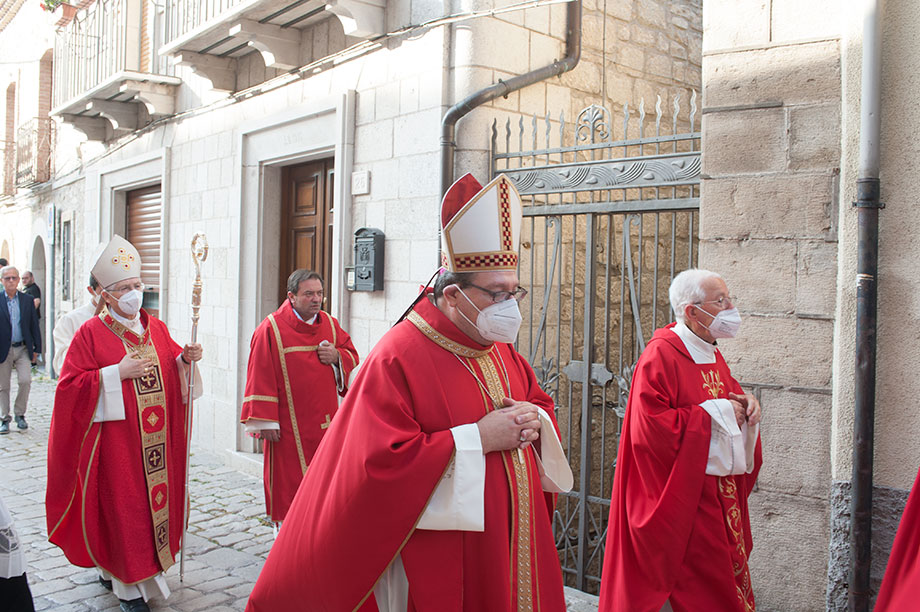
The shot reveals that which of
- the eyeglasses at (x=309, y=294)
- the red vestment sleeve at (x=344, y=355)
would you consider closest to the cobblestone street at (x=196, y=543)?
the red vestment sleeve at (x=344, y=355)

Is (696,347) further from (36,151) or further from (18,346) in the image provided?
(36,151)

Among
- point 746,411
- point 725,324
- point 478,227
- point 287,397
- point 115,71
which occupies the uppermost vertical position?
point 115,71

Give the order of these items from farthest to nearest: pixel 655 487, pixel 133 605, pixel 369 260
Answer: pixel 369 260, pixel 133 605, pixel 655 487

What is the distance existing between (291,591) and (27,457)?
712 cm

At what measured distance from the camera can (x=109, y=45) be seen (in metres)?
10.7

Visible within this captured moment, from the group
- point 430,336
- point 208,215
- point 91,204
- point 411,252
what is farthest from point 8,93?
point 430,336

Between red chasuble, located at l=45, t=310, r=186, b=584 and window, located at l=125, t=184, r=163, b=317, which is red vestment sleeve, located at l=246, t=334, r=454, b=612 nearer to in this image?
red chasuble, located at l=45, t=310, r=186, b=584

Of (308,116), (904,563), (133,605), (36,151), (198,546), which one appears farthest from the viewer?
(36,151)

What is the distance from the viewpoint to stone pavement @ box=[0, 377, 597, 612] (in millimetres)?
4512

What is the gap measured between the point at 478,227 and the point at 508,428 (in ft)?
2.12

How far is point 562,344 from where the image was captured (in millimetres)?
6270

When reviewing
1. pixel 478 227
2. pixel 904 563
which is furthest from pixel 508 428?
pixel 904 563

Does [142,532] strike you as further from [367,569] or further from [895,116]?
[895,116]

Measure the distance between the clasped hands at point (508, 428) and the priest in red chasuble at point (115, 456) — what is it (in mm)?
2730
